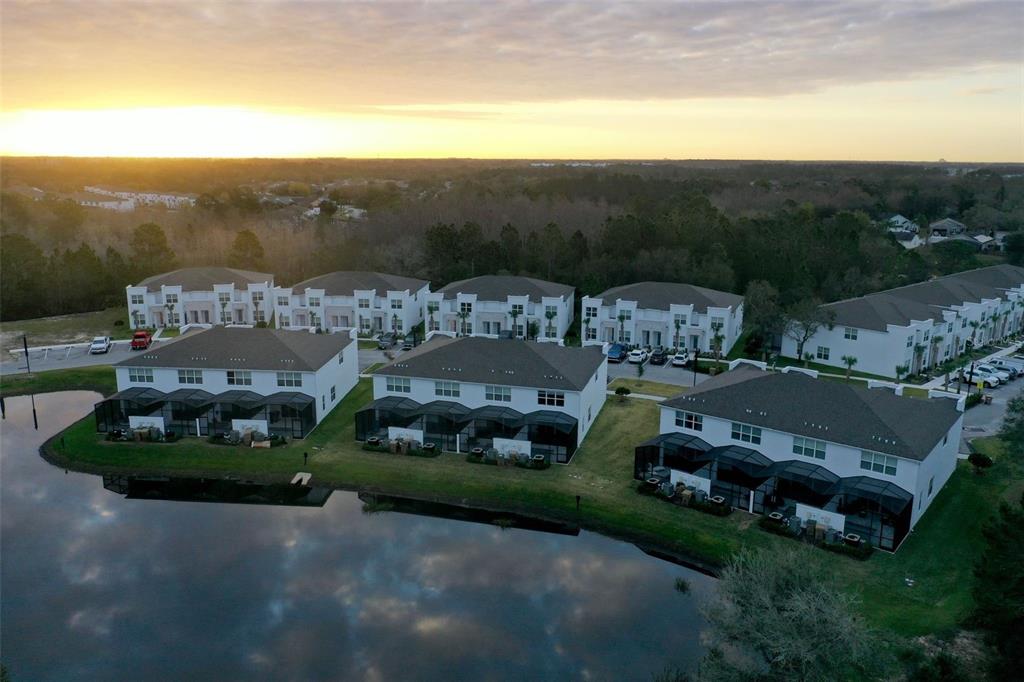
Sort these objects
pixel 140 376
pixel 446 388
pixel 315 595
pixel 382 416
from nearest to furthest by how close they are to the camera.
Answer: pixel 315 595, pixel 446 388, pixel 382 416, pixel 140 376

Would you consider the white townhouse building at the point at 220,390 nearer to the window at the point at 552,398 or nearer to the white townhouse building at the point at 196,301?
the window at the point at 552,398

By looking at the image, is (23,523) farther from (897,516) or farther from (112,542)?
(897,516)

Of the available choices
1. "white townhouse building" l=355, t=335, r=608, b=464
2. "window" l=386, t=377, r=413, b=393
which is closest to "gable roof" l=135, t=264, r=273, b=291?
"window" l=386, t=377, r=413, b=393

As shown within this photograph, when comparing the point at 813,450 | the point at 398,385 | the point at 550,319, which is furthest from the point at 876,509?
the point at 550,319

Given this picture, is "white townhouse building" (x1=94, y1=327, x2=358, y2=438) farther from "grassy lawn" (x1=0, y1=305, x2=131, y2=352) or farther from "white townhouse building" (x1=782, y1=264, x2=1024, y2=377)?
"white townhouse building" (x1=782, y1=264, x2=1024, y2=377)

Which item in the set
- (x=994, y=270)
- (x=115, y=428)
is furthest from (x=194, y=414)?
(x=994, y=270)

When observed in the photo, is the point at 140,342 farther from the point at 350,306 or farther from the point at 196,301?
the point at 350,306
